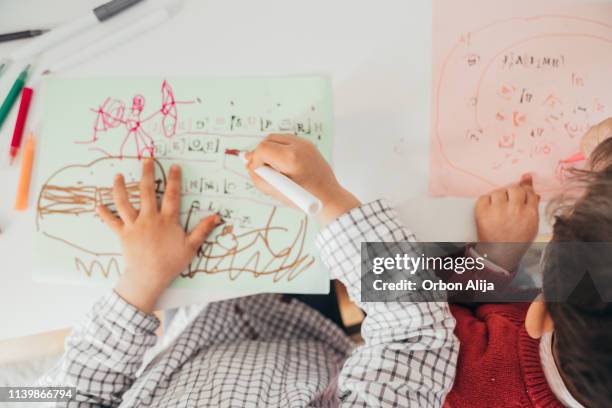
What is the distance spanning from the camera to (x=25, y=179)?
1.86 feet

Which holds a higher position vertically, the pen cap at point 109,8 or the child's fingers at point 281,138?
the pen cap at point 109,8

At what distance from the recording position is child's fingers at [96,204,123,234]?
1.81 ft

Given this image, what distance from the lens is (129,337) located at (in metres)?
0.54

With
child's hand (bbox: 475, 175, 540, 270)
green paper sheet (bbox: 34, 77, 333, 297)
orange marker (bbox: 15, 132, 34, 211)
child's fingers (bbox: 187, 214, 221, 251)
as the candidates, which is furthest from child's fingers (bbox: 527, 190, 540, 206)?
orange marker (bbox: 15, 132, 34, 211)

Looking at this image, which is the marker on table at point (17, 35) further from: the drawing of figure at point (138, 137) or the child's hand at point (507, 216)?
the child's hand at point (507, 216)

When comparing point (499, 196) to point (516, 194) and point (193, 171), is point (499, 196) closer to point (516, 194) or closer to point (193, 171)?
point (516, 194)

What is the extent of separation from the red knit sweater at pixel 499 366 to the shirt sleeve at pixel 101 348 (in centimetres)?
37

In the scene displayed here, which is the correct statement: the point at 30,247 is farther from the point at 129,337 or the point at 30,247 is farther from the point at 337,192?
the point at 337,192

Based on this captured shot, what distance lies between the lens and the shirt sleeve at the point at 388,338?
1.61 ft

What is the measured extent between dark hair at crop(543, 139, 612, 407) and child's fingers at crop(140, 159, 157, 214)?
0.43 meters

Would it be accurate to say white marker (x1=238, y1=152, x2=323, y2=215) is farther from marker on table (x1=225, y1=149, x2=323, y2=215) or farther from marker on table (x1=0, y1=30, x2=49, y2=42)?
marker on table (x1=0, y1=30, x2=49, y2=42)

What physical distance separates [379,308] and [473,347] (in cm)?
12

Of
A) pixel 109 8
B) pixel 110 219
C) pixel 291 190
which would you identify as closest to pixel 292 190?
pixel 291 190

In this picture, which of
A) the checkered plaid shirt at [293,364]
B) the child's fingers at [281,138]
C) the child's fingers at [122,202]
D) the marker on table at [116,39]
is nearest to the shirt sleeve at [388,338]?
the checkered plaid shirt at [293,364]
